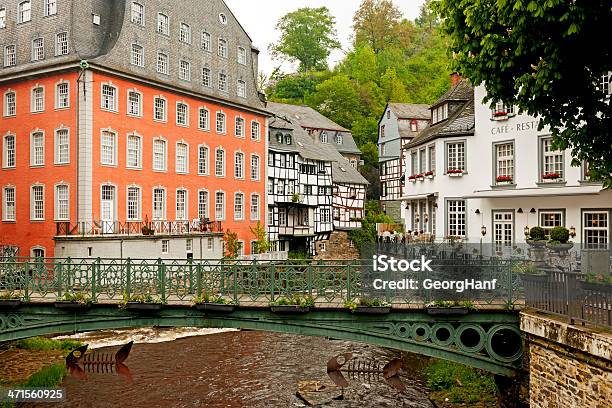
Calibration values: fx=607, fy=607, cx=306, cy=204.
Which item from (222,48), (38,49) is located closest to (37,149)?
(38,49)

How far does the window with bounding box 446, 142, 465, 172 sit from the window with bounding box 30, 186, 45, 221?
21318 mm

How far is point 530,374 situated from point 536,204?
1422 centimetres

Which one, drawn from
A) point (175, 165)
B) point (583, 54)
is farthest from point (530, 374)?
point (175, 165)

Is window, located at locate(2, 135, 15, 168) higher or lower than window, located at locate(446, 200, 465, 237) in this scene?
higher

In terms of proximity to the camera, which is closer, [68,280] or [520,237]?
[68,280]

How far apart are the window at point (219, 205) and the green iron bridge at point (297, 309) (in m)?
25.9

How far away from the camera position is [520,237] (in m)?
25.5

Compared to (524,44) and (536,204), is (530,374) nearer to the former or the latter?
(524,44)

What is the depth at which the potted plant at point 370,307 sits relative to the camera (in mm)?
13172

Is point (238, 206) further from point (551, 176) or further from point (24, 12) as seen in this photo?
point (551, 176)

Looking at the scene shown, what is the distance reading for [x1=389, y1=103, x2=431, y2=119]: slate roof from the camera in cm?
5747

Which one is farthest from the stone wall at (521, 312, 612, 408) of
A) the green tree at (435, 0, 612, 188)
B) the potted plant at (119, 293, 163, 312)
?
the potted plant at (119, 293, 163, 312)

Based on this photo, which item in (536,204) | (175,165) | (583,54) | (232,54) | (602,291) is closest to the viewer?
(602,291)

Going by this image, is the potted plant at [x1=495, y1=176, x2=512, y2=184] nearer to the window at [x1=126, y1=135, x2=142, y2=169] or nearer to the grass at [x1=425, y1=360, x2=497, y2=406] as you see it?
the grass at [x1=425, y1=360, x2=497, y2=406]
